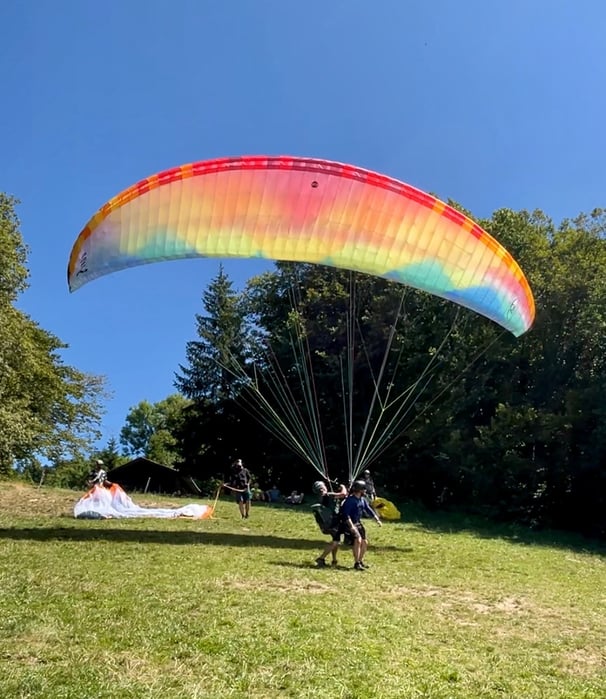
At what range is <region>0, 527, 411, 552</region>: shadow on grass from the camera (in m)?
9.52

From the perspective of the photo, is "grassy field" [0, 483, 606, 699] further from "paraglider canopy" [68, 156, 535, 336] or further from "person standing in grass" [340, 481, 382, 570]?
"paraglider canopy" [68, 156, 535, 336]

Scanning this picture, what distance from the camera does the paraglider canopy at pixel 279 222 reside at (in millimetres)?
8445

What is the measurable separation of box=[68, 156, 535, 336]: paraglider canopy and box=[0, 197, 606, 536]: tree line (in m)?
3.39

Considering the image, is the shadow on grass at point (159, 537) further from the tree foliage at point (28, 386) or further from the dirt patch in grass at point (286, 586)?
the tree foliage at point (28, 386)

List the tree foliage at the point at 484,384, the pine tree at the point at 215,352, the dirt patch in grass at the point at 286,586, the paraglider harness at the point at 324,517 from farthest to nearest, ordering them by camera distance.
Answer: the pine tree at the point at 215,352, the tree foliage at the point at 484,384, the paraglider harness at the point at 324,517, the dirt patch in grass at the point at 286,586

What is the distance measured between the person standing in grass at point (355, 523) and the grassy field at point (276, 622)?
262 millimetres

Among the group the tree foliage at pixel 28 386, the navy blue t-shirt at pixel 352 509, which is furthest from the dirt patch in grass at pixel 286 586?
the tree foliage at pixel 28 386

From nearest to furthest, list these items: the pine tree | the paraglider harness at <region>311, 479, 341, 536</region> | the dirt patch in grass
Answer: the dirt patch in grass
the paraglider harness at <region>311, 479, 341, 536</region>
the pine tree

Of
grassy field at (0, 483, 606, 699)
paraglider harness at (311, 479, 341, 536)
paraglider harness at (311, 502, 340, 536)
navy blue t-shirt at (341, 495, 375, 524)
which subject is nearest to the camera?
grassy field at (0, 483, 606, 699)

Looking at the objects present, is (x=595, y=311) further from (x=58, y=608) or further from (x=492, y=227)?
(x=58, y=608)

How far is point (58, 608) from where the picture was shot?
546 centimetres

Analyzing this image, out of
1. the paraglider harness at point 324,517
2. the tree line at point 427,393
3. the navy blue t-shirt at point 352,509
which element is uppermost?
the tree line at point 427,393

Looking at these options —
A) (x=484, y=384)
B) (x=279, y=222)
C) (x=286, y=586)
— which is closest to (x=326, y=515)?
(x=286, y=586)

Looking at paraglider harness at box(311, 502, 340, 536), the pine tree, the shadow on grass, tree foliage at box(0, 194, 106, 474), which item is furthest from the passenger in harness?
the pine tree
